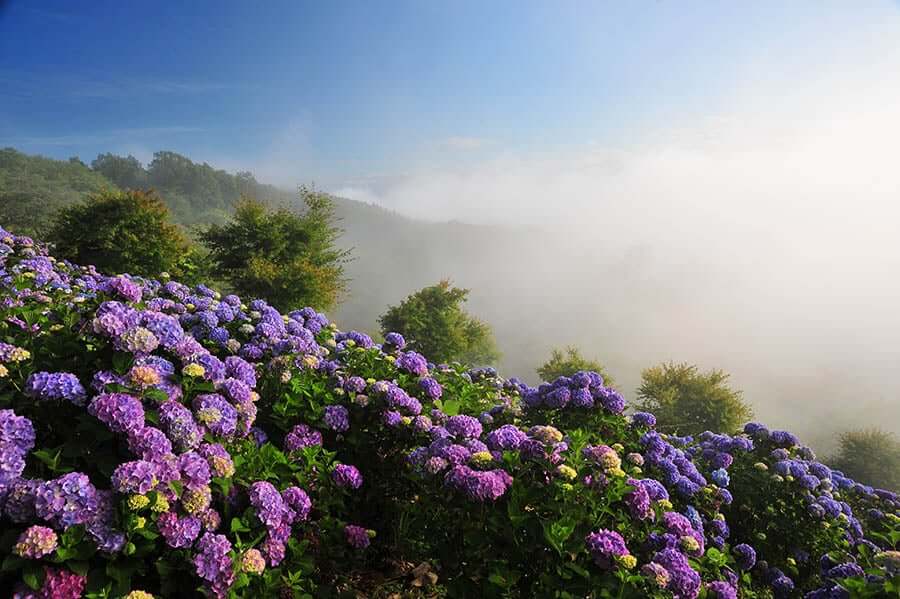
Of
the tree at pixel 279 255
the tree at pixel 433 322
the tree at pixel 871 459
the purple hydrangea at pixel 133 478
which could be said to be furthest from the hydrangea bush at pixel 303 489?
the tree at pixel 871 459

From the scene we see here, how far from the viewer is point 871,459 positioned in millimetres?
24281

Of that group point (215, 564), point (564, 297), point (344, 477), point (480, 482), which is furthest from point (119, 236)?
point (564, 297)

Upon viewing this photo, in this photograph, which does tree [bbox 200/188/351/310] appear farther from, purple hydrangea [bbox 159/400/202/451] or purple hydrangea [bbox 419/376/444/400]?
purple hydrangea [bbox 159/400/202/451]

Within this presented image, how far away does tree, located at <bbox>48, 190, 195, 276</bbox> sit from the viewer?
16.0 m

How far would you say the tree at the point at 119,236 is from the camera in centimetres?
1595

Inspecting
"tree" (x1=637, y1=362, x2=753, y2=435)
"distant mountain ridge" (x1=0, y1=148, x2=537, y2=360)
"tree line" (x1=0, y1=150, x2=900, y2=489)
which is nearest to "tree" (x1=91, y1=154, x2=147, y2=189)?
"distant mountain ridge" (x1=0, y1=148, x2=537, y2=360)

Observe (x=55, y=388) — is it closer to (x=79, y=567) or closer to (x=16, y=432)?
(x=16, y=432)

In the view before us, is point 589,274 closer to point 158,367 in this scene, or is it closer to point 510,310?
point 510,310

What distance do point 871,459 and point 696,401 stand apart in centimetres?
977

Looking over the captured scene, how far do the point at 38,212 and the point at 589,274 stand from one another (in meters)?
130

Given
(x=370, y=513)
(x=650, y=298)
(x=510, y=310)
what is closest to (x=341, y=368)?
(x=370, y=513)

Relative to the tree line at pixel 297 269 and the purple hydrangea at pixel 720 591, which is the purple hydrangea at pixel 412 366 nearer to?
the purple hydrangea at pixel 720 591

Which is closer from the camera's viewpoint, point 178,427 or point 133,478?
point 133,478

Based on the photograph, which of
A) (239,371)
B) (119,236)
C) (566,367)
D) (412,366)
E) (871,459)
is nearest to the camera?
(239,371)
